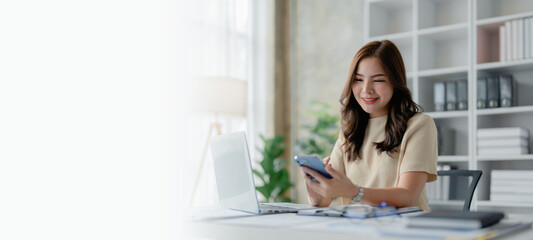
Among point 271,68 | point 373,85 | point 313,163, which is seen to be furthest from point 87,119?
point 271,68

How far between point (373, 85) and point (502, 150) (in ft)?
6.00

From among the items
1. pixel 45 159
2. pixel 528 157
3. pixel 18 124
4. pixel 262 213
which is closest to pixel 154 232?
pixel 45 159

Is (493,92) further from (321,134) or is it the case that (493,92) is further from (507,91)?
(321,134)

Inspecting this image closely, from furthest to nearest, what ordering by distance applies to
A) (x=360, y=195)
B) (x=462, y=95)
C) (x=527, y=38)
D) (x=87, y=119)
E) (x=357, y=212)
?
(x=462, y=95) < (x=527, y=38) < (x=87, y=119) < (x=360, y=195) < (x=357, y=212)

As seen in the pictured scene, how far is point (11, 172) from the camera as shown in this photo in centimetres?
256

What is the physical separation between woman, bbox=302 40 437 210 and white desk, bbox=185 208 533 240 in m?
0.31

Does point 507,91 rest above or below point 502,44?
below

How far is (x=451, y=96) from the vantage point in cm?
356

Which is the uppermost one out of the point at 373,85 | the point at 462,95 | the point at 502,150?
the point at 462,95

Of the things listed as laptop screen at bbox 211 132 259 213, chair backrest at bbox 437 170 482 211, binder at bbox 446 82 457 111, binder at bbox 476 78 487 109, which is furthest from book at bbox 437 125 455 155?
laptop screen at bbox 211 132 259 213

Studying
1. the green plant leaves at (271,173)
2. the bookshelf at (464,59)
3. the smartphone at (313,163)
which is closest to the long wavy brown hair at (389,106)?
the smartphone at (313,163)

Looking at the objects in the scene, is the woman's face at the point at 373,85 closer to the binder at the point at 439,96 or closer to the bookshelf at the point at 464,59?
the bookshelf at the point at 464,59

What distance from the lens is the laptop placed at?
147 centimetres

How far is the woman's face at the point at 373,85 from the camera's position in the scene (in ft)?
6.08
